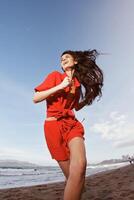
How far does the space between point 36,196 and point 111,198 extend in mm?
2705

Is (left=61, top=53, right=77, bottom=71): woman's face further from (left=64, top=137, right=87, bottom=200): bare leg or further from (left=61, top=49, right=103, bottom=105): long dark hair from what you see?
(left=64, top=137, right=87, bottom=200): bare leg

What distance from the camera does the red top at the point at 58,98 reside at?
3.52 metres

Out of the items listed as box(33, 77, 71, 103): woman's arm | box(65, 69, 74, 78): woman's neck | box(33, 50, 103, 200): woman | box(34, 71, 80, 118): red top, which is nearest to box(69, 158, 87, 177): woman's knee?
box(33, 50, 103, 200): woman

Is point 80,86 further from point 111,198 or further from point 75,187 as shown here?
point 111,198

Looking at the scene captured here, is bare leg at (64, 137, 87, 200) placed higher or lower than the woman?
lower

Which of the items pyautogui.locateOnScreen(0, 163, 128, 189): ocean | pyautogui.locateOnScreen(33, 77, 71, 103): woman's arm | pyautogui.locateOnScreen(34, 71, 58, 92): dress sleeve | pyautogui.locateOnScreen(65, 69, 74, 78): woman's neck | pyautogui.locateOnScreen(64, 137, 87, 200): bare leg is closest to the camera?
pyautogui.locateOnScreen(64, 137, 87, 200): bare leg

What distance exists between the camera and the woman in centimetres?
309

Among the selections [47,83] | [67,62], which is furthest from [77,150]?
[67,62]

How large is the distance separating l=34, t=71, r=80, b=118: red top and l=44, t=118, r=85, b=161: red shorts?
11cm

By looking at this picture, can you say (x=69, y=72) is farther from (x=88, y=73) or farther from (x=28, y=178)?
(x=28, y=178)

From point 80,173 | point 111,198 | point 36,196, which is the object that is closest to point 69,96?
point 80,173

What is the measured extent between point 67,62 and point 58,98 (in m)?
0.53

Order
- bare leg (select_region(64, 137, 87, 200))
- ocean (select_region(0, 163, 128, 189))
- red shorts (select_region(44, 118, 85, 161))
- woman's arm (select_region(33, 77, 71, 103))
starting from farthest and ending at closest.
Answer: ocean (select_region(0, 163, 128, 189)) < woman's arm (select_region(33, 77, 71, 103)) < red shorts (select_region(44, 118, 85, 161)) < bare leg (select_region(64, 137, 87, 200))

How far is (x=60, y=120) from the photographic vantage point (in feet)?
11.3
